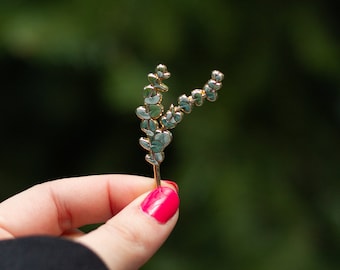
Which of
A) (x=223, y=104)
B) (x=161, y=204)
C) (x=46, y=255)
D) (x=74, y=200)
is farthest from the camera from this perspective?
(x=223, y=104)

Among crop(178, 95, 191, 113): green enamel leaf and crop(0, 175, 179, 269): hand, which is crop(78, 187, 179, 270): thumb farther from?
crop(178, 95, 191, 113): green enamel leaf

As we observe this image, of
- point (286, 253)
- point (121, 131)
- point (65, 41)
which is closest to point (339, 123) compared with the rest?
point (286, 253)

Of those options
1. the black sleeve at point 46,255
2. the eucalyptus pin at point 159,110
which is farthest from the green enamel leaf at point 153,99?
the black sleeve at point 46,255

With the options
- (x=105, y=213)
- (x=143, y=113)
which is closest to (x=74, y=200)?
(x=105, y=213)

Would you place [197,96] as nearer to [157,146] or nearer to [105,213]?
[157,146]

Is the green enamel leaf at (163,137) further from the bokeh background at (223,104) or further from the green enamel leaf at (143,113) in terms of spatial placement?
the bokeh background at (223,104)

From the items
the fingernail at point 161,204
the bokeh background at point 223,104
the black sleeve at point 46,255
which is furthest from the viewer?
the bokeh background at point 223,104
